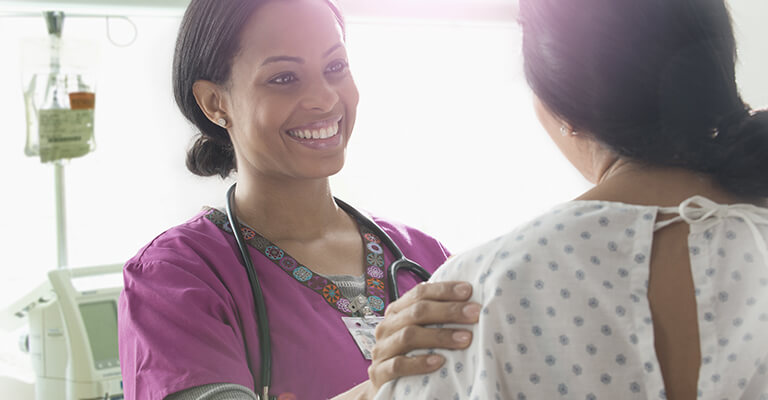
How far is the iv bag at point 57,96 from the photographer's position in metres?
2.02

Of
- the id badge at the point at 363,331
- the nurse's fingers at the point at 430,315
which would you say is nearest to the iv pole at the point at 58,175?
the id badge at the point at 363,331

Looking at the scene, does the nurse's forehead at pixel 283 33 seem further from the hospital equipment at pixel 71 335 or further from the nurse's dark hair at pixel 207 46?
the hospital equipment at pixel 71 335

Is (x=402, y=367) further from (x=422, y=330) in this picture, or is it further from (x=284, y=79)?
(x=284, y=79)

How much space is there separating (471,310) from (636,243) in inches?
7.6

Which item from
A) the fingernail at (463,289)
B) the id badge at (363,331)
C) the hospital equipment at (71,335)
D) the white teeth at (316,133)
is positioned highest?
the white teeth at (316,133)

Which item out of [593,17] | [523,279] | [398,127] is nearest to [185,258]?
[523,279]

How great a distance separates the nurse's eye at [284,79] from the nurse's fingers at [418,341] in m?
0.67

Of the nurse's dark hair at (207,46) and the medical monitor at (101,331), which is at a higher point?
the nurse's dark hair at (207,46)

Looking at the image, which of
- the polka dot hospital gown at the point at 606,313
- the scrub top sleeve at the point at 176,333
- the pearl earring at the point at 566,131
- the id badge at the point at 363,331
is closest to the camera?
the polka dot hospital gown at the point at 606,313

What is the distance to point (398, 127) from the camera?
2.98 m

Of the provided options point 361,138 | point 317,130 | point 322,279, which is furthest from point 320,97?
point 361,138

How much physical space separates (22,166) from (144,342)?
5.05 feet

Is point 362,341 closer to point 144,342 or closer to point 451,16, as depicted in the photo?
point 144,342

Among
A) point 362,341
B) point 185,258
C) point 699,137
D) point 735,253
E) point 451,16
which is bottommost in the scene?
point 362,341
